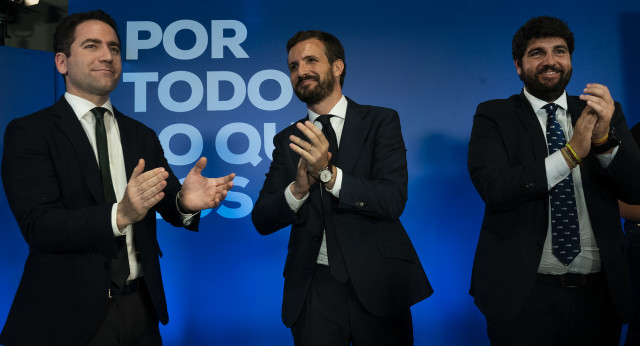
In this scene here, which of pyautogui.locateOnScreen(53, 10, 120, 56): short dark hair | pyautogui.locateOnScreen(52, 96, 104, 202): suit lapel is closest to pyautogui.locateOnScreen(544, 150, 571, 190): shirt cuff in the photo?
pyautogui.locateOnScreen(52, 96, 104, 202): suit lapel

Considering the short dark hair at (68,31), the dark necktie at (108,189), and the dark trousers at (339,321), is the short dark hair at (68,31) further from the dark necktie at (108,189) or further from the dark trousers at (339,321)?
the dark trousers at (339,321)

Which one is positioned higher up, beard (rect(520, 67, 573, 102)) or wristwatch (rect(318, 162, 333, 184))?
beard (rect(520, 67, 573, 102))

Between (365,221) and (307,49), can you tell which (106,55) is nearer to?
(307,49)

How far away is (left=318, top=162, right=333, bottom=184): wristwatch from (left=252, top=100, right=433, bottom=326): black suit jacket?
61 millimetres

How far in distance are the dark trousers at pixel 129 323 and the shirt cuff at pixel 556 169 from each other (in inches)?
67.2

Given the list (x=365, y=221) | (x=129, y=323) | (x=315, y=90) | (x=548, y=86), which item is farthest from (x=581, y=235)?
(x=129, y=323)

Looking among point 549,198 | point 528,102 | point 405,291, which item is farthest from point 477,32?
point 405,291

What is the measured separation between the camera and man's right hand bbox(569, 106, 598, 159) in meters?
2.13

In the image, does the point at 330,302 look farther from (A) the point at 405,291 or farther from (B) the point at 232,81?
(B) the point at 232,81

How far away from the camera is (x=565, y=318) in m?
2.21

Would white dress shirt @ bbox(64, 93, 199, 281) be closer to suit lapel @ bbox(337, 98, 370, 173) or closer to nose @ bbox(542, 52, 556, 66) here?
suit lapel @ bbox(337, 98, 370, 173)

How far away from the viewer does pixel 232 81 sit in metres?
4.06

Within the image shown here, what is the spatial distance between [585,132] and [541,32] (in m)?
0.62

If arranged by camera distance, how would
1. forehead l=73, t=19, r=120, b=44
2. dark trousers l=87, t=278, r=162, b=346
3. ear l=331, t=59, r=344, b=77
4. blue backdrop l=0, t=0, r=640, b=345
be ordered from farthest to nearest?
blue backdrop l=0, t=0, r=640, b=345
ear l=331, t=59, r=344, b=77
forehead l=73, t=19, r=120, b=44
dark trousers l=87, t=278, r=162, b=346
